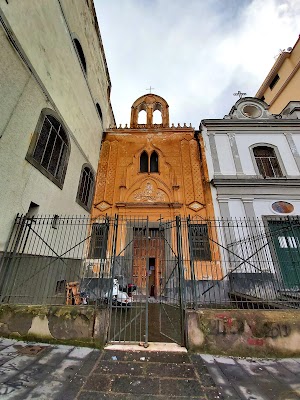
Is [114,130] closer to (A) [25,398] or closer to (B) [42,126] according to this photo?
(B) [42,126]

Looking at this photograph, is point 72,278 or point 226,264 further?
point 226,264

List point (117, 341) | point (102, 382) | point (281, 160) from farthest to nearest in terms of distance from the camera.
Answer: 1. point (281, 160)
2. point (117, 341)
3. point (102, 382)

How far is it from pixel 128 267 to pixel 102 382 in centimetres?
639

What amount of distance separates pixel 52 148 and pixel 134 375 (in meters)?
7.56

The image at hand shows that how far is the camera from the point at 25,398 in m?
2.36

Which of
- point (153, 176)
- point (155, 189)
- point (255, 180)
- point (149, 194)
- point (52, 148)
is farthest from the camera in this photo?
point (153, 176)

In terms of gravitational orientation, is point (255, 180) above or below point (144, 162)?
below

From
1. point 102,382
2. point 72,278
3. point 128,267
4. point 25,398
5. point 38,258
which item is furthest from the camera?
point 128,267

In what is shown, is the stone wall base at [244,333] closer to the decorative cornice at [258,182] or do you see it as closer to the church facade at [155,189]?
the church facade at [155,189]

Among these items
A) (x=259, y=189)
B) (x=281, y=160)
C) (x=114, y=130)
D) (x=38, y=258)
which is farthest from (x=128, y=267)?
(x=281, y=160)

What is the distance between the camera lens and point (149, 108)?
14.6 meters

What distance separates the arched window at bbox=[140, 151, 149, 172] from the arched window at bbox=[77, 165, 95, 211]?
3.13 metres

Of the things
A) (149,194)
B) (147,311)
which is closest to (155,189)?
(149,194)

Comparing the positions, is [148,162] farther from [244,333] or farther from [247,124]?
[244,333]
